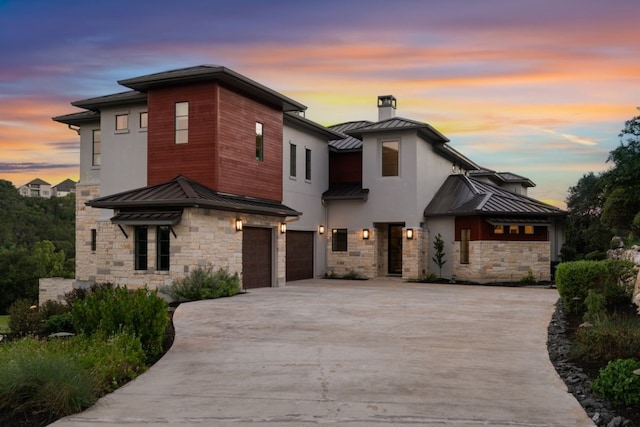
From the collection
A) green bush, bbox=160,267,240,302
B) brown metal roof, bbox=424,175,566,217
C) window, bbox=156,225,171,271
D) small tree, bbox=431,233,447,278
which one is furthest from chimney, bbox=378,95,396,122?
window, bbox=156,225,171,271

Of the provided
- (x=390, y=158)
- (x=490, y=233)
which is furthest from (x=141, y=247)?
(x=490, y=233)

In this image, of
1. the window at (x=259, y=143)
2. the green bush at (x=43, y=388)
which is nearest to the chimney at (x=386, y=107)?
the window at (x=259, y=143)

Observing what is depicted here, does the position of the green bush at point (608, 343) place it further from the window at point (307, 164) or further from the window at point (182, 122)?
the window at point (307, 164)

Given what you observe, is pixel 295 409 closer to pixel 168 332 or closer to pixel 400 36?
pixel 168 332

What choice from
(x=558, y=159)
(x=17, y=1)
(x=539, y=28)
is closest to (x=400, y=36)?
(x=539, y=28)

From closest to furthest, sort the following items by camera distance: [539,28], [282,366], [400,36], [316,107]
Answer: [282,366] → [539,28] → [400,36] → [316,107]

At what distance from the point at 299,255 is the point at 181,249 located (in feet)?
27.3

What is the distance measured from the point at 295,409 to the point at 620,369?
3.52m

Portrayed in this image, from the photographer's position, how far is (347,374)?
283 inches

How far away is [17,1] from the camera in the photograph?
559 inches

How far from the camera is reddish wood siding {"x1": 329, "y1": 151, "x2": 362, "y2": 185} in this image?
2664cm

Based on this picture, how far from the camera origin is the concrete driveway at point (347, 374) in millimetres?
5652

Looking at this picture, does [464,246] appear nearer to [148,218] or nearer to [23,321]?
[148,218]

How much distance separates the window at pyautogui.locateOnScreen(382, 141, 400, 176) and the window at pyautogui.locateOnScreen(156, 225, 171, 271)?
37.1 ft
